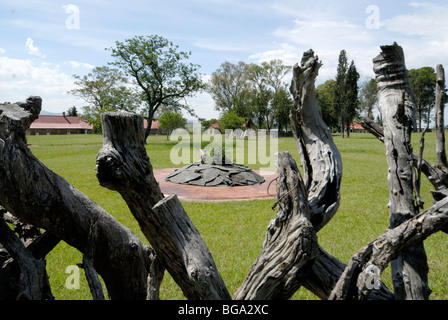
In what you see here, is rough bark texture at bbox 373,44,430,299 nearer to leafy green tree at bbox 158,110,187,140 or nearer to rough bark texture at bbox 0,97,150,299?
rough bark texture at bbox 0,97,150,299

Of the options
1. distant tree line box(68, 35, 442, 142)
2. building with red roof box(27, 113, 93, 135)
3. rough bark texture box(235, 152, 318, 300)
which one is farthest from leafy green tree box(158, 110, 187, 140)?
rough bark texture box(235, 152, 318, 300)

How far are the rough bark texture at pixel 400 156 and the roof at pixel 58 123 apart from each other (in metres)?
73.1

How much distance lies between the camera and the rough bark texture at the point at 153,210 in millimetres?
1541

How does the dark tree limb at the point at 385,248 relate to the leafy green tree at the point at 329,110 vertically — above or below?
below

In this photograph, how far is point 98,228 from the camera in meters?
1.87

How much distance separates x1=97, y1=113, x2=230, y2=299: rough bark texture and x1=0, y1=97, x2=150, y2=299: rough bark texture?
34 cm

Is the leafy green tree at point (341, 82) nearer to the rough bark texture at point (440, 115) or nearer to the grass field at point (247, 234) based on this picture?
the grass field at point (247, 234)

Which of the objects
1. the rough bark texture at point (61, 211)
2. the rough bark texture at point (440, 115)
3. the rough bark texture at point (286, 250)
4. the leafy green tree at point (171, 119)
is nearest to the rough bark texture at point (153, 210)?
the rough bark texture at point (286, 250)

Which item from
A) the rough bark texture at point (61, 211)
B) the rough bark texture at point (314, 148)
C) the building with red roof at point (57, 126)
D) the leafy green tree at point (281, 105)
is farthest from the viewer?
the building with red roof at point (57, 126)

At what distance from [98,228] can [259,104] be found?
5368cm

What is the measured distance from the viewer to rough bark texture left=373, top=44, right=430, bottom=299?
171cm

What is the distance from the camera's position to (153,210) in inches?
64.4

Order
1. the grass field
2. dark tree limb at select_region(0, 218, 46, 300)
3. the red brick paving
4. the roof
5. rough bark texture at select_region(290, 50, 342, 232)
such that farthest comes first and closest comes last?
the roof
the red brick paving
the grass field
rough bark texture at select_region(290, 50, 342, 232)
dark tree limb at select_region(0, 218, 46, 300)
